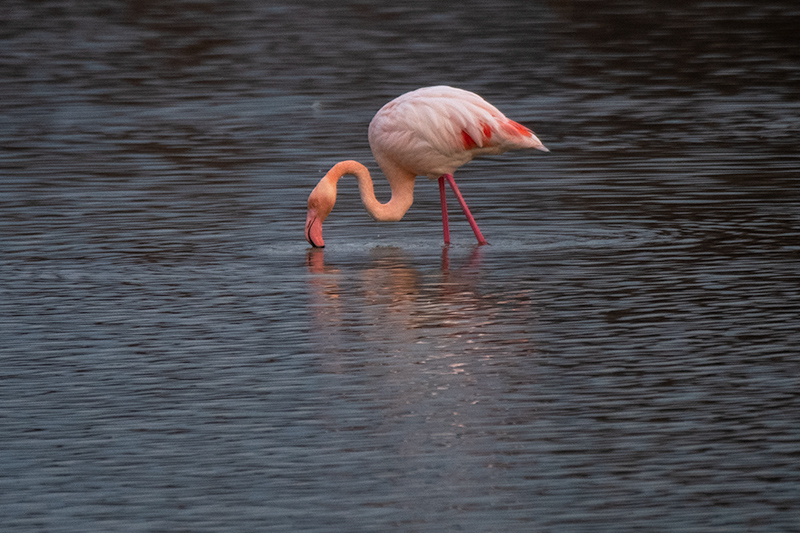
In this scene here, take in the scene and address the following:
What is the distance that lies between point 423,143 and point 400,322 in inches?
129

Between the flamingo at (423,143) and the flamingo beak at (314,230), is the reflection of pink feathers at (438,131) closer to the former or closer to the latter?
the flamingo at (423,143)

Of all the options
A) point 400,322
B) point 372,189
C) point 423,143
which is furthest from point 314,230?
point 400,322

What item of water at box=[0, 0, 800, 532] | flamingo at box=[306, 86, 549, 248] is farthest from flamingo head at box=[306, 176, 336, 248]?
water at box=[0, 0, 800, 532]

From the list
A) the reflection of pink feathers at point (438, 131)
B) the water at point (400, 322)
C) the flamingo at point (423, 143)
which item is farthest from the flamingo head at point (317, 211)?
the reflection of pink feathers at point (438, 131)

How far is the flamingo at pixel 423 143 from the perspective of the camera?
12.0 metres

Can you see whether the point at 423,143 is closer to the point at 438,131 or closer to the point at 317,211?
the point at 438,131

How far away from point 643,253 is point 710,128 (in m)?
6.84

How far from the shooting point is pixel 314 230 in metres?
11.8

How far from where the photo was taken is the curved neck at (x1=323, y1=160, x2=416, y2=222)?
12.3 metres

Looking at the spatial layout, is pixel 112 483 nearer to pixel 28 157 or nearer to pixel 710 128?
pixel 28 157

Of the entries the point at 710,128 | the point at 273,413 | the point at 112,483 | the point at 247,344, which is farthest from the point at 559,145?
the point at 112,483

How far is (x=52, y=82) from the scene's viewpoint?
24359 millimetres

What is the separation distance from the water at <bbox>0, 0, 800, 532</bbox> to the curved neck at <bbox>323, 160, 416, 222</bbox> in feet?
0.99

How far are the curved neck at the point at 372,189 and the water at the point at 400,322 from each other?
30 centimetres
